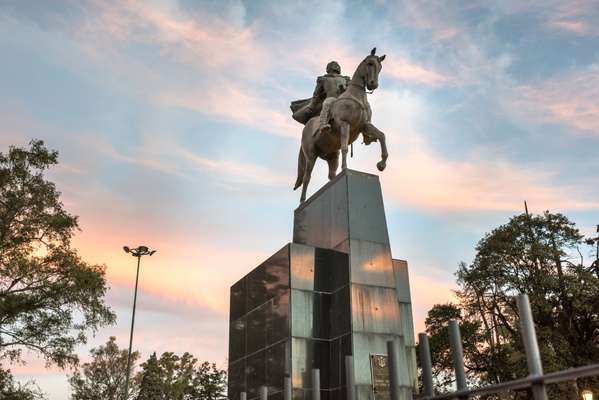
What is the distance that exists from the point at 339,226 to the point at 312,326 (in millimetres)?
2146

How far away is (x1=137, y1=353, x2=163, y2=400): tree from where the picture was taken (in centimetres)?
4969

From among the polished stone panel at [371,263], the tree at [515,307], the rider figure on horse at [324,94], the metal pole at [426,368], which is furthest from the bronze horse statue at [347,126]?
the tree at [515,307]

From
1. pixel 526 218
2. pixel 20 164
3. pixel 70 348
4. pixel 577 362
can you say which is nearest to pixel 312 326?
pixel 70 348

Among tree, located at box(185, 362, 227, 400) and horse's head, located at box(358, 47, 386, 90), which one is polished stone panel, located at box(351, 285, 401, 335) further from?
tree, located at box(185, 362, 227, 400)

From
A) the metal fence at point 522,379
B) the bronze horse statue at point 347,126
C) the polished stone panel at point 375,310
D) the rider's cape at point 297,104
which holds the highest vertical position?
the rider's cape at point 297,104

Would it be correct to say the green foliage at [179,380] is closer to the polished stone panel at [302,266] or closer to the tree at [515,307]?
the tree at [515,307]

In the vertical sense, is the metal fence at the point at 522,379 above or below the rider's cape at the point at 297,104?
below

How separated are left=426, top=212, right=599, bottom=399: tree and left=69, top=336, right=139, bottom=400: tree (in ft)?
81.7

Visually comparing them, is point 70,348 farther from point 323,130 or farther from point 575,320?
point 575,320

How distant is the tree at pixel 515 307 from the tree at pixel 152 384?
2511 cm

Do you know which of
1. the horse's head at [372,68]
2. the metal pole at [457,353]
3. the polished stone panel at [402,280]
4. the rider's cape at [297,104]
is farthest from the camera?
the rider's cape at [297,104]

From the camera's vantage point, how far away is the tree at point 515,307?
27.5 m

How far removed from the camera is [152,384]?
50.3 m

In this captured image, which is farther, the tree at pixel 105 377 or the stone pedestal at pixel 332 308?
the tree at pixel 105 377
